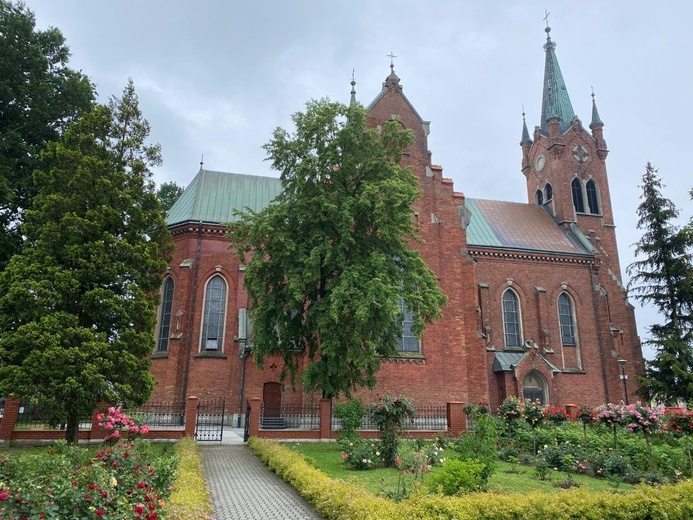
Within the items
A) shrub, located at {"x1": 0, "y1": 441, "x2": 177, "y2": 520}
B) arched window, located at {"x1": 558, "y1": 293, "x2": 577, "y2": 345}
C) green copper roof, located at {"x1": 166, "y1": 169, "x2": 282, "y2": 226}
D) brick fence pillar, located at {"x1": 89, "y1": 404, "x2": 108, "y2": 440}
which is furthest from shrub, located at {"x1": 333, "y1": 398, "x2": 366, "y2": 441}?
arched window, located at {"x1": 558, "y1": 293, "x2": 577, "y2": 345}

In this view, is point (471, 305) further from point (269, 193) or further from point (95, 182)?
point (95, 182)

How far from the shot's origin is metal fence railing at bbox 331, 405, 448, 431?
820 inches

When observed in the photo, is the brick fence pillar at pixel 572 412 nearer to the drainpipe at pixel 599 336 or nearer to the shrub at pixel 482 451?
the shrub at pixel 482 451

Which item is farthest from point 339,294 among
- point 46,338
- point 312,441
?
point 46,338

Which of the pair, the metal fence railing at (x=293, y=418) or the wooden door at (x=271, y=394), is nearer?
the metal fence railing at (x=293, y=418)

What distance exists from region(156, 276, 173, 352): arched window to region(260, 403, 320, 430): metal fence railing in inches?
329

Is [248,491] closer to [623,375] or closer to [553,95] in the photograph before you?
[623,375]

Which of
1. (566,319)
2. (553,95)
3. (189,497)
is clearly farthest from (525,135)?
(189,497)

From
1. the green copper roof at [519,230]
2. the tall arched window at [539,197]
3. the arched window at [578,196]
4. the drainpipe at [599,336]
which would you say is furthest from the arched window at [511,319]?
the tall arched window at [539,197]

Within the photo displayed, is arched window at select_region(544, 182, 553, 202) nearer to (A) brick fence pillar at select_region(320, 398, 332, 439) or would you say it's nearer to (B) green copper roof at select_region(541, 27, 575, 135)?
(B) green copper roof at select_region(541, 27, 575, 135)

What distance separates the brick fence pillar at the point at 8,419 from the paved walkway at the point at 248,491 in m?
6.56

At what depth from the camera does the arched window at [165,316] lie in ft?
87.7

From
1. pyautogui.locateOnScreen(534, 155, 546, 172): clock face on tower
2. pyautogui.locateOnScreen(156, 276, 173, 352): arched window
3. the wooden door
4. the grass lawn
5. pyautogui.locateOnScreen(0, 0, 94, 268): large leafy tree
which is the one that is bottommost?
the grass lawn

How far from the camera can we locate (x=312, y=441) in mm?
19297
